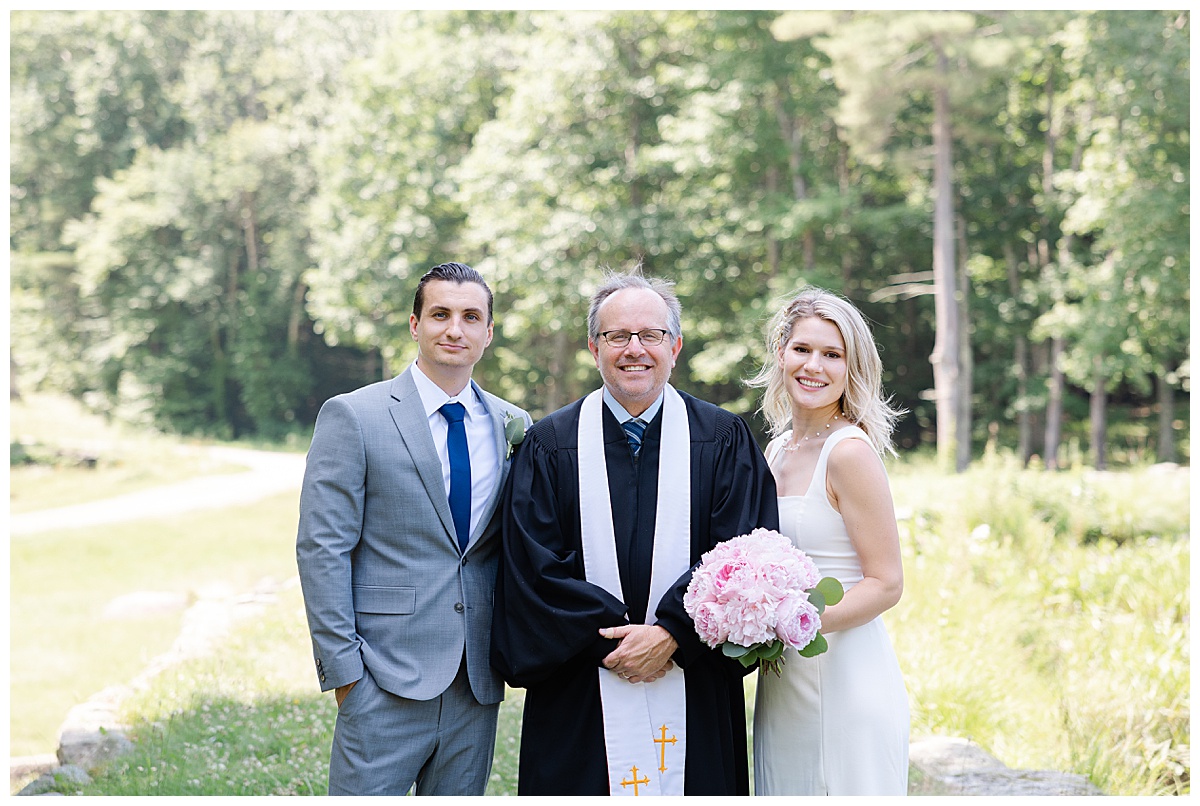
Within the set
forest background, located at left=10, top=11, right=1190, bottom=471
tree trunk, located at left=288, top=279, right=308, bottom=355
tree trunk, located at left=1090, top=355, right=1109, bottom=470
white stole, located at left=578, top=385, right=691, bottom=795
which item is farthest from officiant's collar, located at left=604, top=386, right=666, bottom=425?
tree trunk, located at left=288, top=279, right=308, bottom=355

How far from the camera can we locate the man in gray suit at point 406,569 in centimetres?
296

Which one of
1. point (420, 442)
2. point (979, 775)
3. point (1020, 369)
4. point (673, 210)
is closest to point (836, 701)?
point (420, 442)

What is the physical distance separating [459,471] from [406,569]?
36cm

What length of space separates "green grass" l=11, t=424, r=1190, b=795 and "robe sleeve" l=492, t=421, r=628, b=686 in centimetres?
210

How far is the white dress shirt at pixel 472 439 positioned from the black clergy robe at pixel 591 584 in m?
0.11

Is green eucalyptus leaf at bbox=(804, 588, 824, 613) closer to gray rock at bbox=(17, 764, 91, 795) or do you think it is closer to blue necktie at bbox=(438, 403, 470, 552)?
blue necktie at bbox=(438, 403, 470, 552)

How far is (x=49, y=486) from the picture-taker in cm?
2084

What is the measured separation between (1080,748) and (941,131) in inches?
578

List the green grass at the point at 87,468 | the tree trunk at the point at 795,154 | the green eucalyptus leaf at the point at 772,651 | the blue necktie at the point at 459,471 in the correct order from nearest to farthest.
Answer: the green eucalyptus leaf at the point at 772,651 < the blue necktie at the point at 459,471 < the tree trunk at the point at 795,154 < the green grass at the point at 87,468

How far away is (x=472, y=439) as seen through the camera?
10.5 feet

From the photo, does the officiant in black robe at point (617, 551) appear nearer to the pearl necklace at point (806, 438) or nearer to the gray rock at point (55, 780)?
the pearl necklace at point (806, 438)

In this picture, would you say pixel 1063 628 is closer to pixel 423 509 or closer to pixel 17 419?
pixel 423 509

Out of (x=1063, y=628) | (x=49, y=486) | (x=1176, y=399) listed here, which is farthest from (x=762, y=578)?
(x=1176, y=399)

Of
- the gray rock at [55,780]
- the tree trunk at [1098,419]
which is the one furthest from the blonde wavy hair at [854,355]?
the tree trunk at [1098,419]
